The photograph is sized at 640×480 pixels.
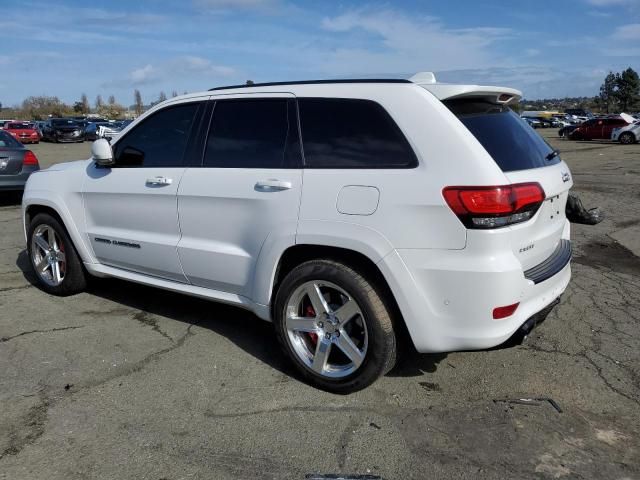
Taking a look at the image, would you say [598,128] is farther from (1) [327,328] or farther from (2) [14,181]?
(1) [327,328]

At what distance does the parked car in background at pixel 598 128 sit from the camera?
34.4m

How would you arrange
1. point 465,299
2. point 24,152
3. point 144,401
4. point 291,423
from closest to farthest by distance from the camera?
point 465,299, point 291,423, point 144,401, point 24,152

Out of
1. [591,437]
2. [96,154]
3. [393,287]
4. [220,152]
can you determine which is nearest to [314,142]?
[220,152]

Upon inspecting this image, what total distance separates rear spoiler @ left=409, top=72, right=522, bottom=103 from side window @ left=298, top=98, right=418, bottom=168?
30 cm

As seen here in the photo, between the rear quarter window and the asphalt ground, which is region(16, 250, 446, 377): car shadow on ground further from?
the rear quarter window

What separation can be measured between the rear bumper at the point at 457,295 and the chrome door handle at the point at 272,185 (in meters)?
0.81

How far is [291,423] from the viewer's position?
128 inches

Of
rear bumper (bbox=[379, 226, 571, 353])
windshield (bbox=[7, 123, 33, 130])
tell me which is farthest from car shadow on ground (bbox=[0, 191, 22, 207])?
windshield (bbox=[7, 123, 33, 130])

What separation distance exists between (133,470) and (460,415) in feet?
5.92

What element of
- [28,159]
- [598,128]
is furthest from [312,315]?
[598,128]

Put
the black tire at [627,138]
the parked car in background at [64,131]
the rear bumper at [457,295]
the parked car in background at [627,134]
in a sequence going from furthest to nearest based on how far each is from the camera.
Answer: the parked car in background at [64,131]
the black tire at [627,138]
the parked car in background at [627,134]
the rear bumper at [457,295]

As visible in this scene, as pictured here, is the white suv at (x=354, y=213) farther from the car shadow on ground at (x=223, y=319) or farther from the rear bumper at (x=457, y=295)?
the car shadow on ground at (x=223, y=319)

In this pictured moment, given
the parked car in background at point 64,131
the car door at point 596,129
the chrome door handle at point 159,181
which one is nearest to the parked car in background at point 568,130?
the car door at point 596,129

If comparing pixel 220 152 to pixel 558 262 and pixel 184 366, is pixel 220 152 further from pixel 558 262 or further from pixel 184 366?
pixel 558 262
